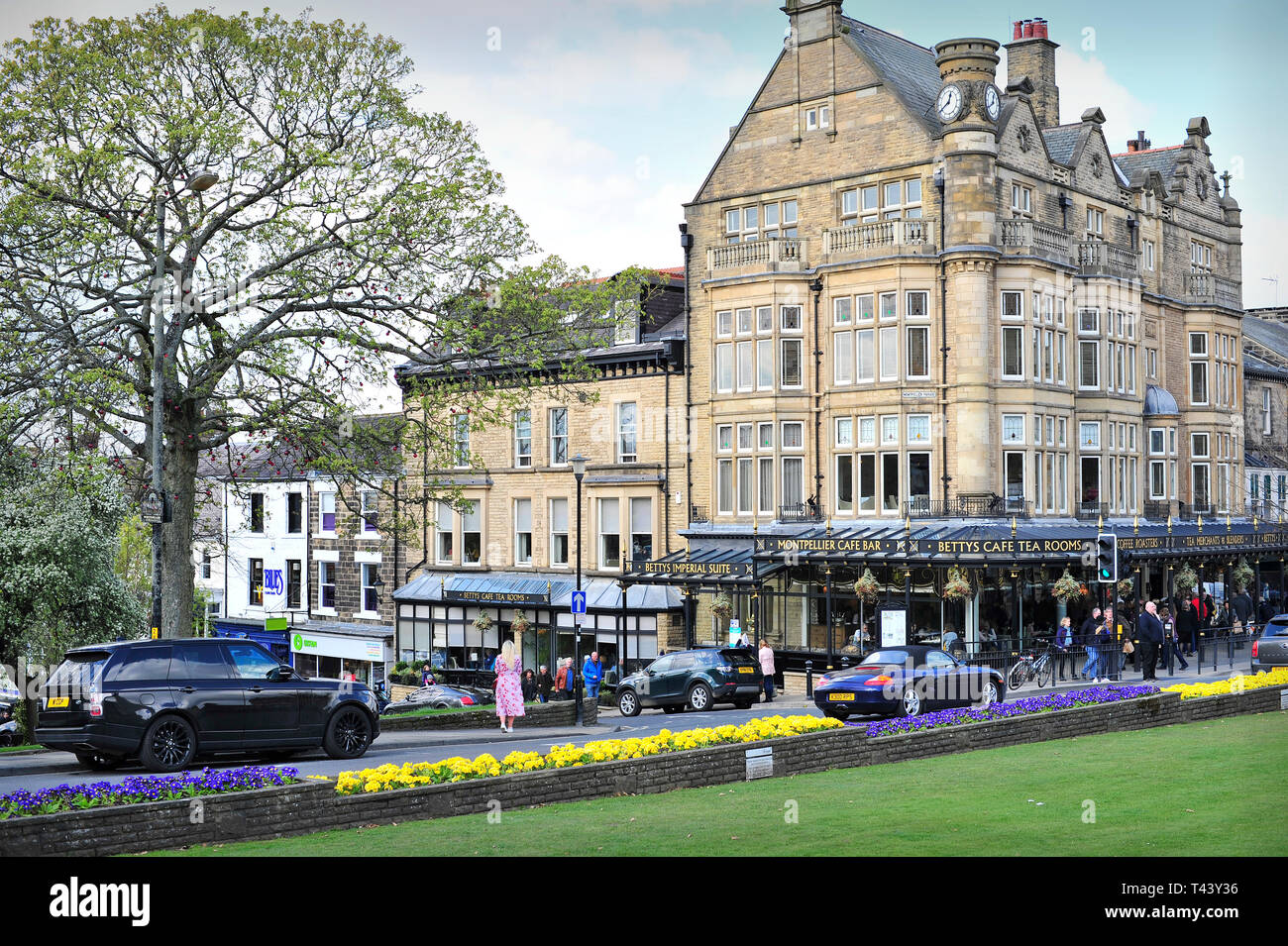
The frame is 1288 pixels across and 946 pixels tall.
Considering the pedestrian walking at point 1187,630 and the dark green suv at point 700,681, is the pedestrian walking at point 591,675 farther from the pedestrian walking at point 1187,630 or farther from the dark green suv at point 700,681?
the pedestrian walking at point 1187,630

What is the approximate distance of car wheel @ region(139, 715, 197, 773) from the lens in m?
18.6

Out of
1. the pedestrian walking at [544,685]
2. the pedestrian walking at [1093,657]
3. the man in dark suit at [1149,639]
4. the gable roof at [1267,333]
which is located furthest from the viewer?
the gable roof at [1267,333]

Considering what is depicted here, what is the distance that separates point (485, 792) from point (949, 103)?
1140 inches

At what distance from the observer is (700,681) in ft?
105

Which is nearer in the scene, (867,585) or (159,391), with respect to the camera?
(159,391)

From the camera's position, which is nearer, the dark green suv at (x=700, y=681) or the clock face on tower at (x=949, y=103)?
the dark green suv at (x=700, y=681)

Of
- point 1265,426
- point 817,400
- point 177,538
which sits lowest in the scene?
point 177,538

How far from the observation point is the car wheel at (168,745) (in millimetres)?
18562

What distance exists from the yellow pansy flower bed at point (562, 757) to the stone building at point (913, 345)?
16.6 m

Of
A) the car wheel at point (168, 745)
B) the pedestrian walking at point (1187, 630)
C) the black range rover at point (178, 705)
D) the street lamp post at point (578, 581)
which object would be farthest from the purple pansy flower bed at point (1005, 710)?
the pedestrian walking at point (1187, 630)

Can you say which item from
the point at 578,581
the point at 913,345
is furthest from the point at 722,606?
the point at 913,345

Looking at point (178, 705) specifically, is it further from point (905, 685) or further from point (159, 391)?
point (905, 685)

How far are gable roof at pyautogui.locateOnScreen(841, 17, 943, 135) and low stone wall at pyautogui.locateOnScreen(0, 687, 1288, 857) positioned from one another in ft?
74.3
